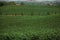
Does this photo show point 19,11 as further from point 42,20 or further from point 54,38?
point 54,38

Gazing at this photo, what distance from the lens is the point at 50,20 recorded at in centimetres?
242

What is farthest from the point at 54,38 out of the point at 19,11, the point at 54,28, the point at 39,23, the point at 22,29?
the point at 19,11

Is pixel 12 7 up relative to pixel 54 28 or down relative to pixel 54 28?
up

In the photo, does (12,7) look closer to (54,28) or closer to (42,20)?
(42,20)

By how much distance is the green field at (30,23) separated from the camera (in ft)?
7.71

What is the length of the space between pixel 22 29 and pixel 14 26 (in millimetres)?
143

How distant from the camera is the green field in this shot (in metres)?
2.35

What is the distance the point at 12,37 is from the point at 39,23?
1.68 ft

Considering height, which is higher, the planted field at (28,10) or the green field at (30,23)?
the planted field at (28,10)

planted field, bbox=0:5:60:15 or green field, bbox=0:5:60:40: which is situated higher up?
planted field, bbox=0:5:60:15

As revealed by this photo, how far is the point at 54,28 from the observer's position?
242cm

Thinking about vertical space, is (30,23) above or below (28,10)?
below

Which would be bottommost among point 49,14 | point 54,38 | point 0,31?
point 54,38

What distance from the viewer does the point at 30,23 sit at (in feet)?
7.83
